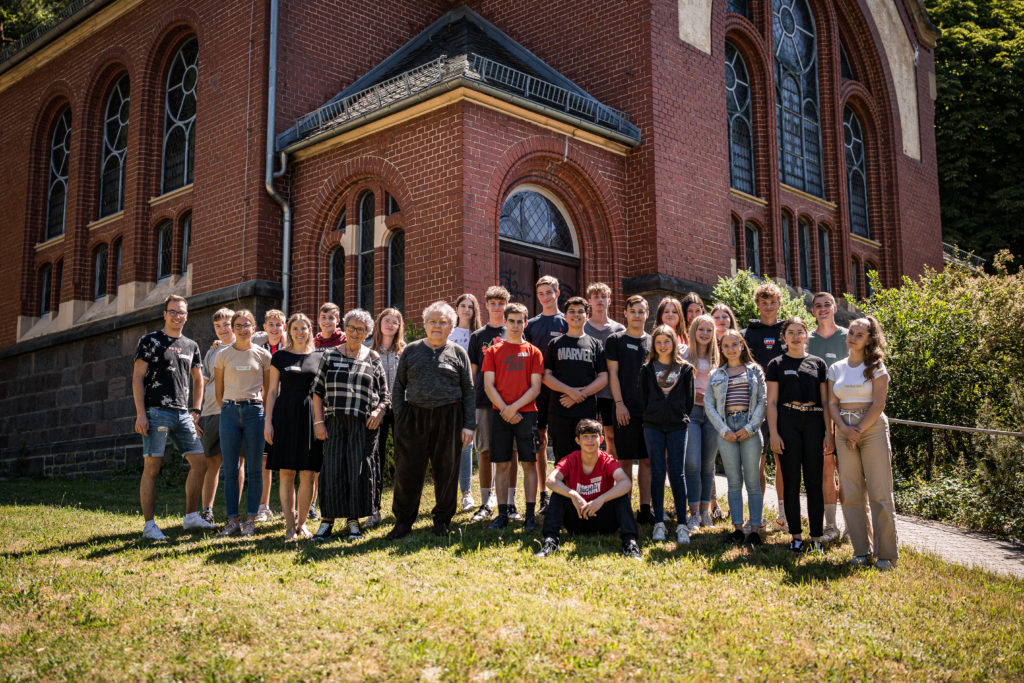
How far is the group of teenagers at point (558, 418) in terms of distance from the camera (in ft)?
21.7

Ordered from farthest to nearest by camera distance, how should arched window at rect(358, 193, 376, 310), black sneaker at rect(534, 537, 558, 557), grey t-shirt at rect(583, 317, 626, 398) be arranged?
arched window at rect(358, 193, 376, 310) < grey t-shirt at rect(583, 317, 626, 398) < black sneaker at rect(534, 537, 558, 557)

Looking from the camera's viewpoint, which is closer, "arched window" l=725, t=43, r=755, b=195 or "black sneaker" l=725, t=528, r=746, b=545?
"black sneaker" l=725, t=528, r=746, b=545

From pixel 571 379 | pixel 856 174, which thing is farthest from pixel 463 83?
pixel 856 174

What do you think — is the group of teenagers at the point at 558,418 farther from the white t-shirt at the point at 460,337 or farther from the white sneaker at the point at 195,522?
the white t-shirt at the point at 460,337

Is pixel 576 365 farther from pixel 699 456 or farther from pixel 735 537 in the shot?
pixel 735 537

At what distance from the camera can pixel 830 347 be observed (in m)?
7.43

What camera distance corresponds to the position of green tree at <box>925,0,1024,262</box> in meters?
26.4

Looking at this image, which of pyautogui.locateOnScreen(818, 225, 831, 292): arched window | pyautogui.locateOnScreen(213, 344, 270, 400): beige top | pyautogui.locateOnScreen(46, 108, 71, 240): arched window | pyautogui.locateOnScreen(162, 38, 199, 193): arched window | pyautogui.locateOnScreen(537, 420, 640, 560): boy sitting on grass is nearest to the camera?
pyautogui.locateOnScreen(537, 420, 640, 560): boy sitting on grass

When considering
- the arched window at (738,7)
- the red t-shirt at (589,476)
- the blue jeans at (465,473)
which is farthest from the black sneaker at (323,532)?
the arched window at (738,7)

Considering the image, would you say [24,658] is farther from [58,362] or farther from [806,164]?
[806,164]

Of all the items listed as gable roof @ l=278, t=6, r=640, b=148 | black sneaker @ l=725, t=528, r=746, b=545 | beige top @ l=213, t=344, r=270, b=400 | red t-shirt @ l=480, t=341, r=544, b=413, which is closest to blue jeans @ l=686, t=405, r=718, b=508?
black sneaker @ l=725, t=528, r=746, b=545

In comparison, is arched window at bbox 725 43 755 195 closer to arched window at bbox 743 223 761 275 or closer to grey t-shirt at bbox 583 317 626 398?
arched window at bbox 743 223 761 275

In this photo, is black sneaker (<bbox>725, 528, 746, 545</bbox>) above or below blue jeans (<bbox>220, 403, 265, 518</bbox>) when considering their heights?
below

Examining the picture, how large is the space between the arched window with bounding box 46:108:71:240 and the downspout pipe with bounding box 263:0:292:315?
7.92 metres
